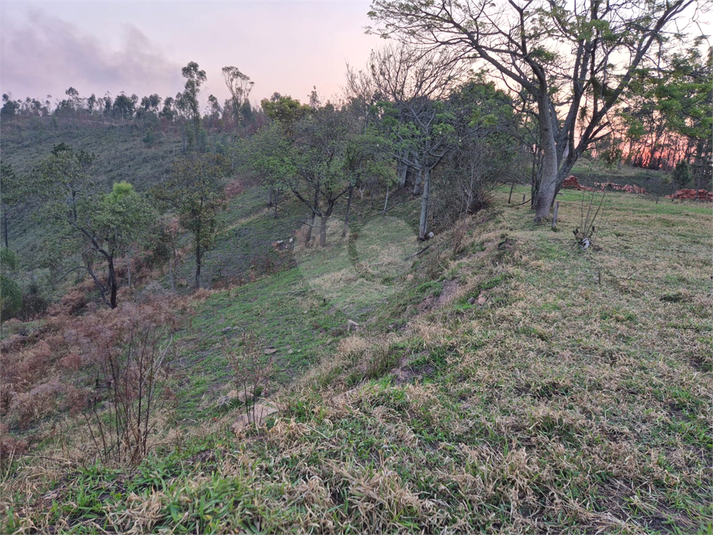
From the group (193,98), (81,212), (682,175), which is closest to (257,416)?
(81,212)

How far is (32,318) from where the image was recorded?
53.7 ft

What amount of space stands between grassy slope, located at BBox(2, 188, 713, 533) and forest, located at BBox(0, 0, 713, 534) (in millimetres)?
17

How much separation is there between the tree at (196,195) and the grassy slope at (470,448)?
39.5ft

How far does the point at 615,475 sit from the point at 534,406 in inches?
25.6

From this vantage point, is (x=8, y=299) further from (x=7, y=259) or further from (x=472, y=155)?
(x=472, y=155)

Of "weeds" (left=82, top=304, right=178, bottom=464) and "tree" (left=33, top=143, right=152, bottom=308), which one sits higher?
"tree" (left=33, top=143, right=152, bottom=308)

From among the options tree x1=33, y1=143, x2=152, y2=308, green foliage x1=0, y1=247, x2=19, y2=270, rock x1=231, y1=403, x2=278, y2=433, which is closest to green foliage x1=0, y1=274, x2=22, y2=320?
tree x1=33, y1=143, x2=152, y2=308

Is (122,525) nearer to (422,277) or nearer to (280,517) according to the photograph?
(280,517)

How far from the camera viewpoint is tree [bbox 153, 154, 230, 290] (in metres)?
14.7

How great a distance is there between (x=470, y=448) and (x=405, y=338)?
2.29 meters

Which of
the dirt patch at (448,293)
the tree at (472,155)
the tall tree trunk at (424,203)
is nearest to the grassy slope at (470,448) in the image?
the dirt patch at (448,293)

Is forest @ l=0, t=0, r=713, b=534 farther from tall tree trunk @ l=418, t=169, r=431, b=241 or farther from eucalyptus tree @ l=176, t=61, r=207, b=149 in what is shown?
eucalyptus tree @ l=176, t=61, r=207, b=149

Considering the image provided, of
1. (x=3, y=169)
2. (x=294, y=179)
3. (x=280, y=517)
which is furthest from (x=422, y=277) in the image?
(x=3, y=169)

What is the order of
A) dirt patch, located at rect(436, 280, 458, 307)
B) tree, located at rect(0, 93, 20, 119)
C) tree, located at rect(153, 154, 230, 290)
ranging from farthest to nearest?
tree, located at rect(0, 93, 20, 119) → tree, located at rect(153, 154, 230, 290) → dirt patch, located at rect(436, 280, 458, 307)
